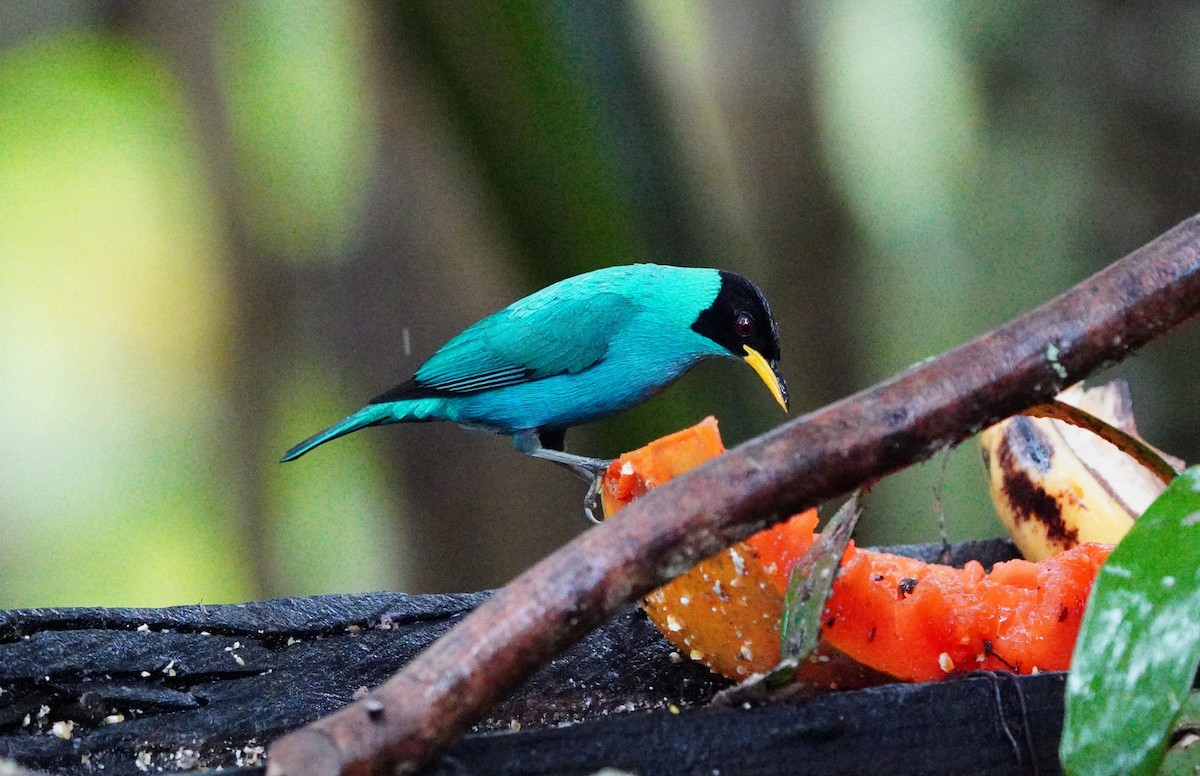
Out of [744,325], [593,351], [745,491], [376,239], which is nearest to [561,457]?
[593,351]

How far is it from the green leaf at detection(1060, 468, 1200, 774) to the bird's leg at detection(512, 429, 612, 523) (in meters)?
1.07

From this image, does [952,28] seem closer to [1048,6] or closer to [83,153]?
[1048,6]

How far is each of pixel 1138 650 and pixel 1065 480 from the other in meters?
1.23

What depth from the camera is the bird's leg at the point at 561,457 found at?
87.1 inches

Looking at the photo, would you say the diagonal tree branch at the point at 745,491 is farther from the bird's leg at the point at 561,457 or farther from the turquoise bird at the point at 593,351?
the turquoise bird at the point at 593,351

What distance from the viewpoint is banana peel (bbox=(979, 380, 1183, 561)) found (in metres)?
2.06

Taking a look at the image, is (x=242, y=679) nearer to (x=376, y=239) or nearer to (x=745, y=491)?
(x=745, y=491)

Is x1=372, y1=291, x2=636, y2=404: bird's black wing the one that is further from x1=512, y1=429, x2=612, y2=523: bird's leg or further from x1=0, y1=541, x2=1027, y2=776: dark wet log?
x1=0, y1=541, x2=1027, y2=776: dark wet log

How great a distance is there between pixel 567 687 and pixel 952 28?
376 centimetres

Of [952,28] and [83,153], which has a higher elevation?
[83,153]

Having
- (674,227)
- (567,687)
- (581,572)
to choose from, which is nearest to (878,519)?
(674,227)

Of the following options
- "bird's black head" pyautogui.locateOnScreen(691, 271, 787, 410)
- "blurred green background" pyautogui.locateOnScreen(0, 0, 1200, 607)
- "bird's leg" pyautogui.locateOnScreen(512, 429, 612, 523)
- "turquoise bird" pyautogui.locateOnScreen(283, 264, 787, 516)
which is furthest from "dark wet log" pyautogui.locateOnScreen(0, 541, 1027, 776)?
A: "blurred green background" pyautogui.locateOnScreen(0, 0, 1200, 607)

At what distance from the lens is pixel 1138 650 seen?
→ 0.97 m

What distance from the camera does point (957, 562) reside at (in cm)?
220
